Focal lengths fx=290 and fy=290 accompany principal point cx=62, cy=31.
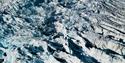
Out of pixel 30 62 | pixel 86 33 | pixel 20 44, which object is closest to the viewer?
pixel 30 62

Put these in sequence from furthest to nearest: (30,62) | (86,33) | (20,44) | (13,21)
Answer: (13,21) < (86,33) < (20,44) < (30,62)

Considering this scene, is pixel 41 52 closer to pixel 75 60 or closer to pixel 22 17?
pixel 75 60

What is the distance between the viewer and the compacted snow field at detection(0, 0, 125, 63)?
18.5ft

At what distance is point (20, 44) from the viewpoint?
5.87m

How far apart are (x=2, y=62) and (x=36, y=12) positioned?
83.8 inches

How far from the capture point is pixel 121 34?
638 centimetres

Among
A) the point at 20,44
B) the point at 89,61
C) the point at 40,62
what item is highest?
the point at 20,44

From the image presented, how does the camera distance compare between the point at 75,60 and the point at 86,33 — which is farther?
the point at 86,33

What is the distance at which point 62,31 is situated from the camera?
634 centimetres

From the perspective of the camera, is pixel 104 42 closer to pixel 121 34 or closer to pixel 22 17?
pixel 121 34

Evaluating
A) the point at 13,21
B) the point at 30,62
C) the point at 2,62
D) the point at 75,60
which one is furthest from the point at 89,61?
the point at 13,21

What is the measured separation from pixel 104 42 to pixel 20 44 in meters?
1.73

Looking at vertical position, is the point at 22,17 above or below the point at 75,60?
above

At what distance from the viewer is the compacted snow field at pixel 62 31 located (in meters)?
5.65
